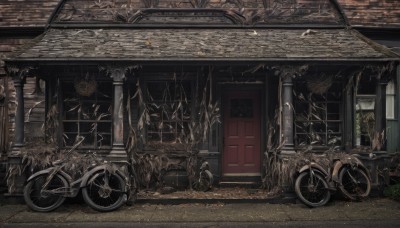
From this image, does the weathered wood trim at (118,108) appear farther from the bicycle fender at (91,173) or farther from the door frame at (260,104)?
the door frame at (260,104)

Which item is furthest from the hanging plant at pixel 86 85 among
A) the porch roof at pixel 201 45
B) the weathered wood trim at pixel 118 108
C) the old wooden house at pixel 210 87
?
the weathered wood trim at pixel 118 108

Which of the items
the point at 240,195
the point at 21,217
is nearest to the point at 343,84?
the point at 240,195

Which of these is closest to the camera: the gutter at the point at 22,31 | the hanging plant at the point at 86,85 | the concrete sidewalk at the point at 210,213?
the concrete sidewalk at the point at 210,213

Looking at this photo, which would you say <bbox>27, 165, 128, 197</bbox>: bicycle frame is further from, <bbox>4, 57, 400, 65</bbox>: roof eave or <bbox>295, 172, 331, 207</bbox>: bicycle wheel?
<bbox>295, 172, 331, 207</bbox>: bicycle wheel

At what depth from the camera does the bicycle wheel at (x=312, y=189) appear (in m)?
8.16

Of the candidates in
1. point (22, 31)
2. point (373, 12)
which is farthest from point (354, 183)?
point (22, 31)

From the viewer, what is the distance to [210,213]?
305 inches

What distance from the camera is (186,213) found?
7.79 m

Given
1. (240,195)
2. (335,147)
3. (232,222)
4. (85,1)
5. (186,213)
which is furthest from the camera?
(85,1)

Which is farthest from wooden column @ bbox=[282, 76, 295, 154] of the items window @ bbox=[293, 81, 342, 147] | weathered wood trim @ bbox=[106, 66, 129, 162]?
weathered wood trim @ bbox=[106, 66, 129, 162]

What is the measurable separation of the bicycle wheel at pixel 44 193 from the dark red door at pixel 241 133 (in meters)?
4.19

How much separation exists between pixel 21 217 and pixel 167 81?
4685 millimetres

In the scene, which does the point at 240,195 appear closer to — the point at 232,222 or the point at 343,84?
the point at 232,222

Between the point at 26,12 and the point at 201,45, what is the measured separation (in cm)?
526
